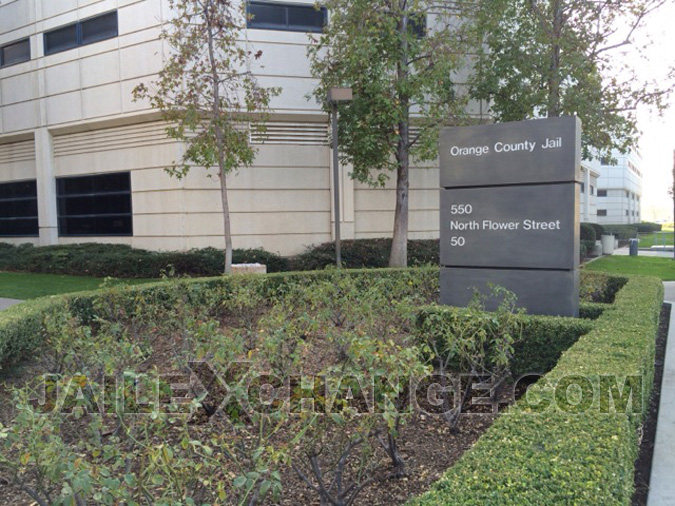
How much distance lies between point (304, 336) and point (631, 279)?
5942mm

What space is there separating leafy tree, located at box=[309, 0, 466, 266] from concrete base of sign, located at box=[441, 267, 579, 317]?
6.49 meters

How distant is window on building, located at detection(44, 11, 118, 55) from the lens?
17.3m

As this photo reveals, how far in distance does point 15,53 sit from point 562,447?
22624mm

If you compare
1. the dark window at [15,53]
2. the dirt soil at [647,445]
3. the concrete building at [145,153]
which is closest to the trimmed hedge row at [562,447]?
the dirt soil at [647,445]

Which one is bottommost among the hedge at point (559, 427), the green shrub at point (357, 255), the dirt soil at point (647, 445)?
the dirt soil at point (647, 445)

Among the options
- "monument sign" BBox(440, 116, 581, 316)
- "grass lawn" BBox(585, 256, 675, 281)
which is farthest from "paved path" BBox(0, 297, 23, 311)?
"grass lawn" BBox(585, 256, 675, 281)

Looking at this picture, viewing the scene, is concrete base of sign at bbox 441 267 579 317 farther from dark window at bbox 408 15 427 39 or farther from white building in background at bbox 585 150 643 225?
white building in background at bbox 585 150 643 225

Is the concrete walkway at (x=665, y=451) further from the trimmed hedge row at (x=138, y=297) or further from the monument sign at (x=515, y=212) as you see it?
the trimmed hedge row at (x=138, y=297)

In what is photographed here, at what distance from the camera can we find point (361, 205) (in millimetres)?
17891

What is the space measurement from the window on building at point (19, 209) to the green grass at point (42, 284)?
4564 mm

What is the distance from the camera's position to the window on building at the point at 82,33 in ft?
56.9

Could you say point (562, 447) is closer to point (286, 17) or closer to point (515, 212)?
point (515, 212)

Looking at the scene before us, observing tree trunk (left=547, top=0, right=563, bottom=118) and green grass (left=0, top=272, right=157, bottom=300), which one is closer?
green grass (left=0, top=272, right=157, bottom=300)

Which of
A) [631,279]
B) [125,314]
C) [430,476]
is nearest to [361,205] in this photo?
[631,279]
